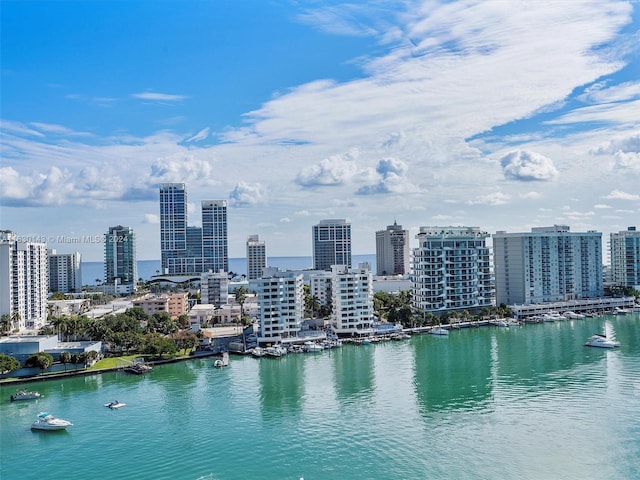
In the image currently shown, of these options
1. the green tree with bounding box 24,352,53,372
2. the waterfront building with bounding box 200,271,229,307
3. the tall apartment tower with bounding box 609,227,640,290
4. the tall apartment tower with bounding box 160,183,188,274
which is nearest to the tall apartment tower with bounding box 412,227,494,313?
the tall apartment tower with bounding box 609,227,640,290

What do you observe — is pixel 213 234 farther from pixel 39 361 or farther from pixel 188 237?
pixel 39 361

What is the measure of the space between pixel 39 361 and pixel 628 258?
35398 millimetres

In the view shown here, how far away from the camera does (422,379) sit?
1761cm

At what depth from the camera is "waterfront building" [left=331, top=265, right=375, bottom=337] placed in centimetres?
2584

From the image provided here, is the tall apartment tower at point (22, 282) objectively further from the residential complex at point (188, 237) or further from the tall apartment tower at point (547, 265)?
the residential complex at point (188, 237)

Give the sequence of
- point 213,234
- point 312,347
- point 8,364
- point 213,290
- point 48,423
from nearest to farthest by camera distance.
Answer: point 48,423, point 8,364, point 312,347, point 213,290, point 213,234

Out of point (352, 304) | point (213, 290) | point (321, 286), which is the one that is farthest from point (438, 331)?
point (213, 290)

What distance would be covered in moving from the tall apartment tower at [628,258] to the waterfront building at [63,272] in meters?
46.0

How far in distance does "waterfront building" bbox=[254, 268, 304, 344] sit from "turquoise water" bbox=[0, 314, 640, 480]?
3.01 m

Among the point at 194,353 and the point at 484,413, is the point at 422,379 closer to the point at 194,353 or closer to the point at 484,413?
the point at 484,413

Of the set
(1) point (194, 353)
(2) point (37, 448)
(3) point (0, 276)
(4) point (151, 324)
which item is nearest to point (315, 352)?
(1) point (194, 353)

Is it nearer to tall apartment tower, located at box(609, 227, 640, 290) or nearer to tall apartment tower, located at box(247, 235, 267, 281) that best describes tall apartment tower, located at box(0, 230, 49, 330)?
tall apartment tower, located at box(247, 235, 267, 281)

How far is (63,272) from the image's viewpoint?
5378cm

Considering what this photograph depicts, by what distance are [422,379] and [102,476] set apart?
9913 mm
